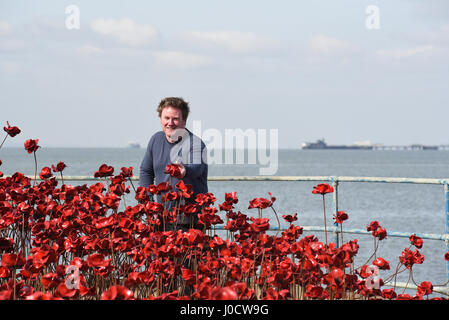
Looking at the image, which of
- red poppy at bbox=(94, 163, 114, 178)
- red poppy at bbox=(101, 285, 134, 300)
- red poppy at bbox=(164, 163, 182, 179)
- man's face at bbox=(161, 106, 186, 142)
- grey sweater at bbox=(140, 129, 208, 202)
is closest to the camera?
red poppy at bbox=(101, 285, 134, 300)

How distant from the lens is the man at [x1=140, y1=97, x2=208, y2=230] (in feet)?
13.1

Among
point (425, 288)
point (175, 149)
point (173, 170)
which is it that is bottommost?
point (425, 288)

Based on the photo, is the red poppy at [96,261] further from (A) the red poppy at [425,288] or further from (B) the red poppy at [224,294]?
(A) the red poppy at [425,288]

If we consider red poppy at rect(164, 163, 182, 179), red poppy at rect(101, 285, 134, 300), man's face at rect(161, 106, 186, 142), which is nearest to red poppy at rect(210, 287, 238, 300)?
red poppy at rect(101, 285, 134, 300)

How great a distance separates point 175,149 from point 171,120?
7.7 inches

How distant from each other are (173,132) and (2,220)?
1.29 m

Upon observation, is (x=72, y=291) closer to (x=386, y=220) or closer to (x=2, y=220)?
(x=2, y=220)

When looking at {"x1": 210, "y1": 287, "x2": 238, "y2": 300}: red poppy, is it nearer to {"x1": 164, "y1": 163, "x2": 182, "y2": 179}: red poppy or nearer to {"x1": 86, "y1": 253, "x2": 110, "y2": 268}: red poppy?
{"x1": 86, "y1": 253, "x2": 110, "y2": 268}: red poppy

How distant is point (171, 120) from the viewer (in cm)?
407

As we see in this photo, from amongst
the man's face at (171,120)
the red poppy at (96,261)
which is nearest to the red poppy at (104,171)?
the man's face at (171,120)

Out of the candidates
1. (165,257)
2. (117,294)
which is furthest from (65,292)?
(165,257)

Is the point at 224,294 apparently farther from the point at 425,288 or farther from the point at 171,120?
the point at 171,120

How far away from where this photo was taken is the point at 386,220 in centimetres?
3412

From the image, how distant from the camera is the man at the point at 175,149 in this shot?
13.1 feet
